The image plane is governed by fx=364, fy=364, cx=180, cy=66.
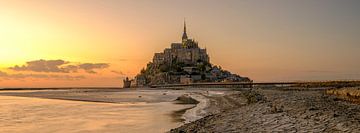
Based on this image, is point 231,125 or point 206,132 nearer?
point 206,132

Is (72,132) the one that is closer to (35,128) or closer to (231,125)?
(35,128)

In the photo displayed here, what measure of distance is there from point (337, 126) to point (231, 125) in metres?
6.06

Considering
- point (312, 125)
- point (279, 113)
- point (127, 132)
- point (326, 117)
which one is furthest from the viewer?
point (127, 132)

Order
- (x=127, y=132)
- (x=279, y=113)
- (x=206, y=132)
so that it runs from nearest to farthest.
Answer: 1. (x=206, y=132)
2. (x=279, y=113)
3. (x=127, y=132)

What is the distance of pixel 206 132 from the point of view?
16.0 metres

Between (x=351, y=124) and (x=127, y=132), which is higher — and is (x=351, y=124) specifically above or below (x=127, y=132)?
above

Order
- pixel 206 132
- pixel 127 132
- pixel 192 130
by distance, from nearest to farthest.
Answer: pixel 206 132
pixel 192 130
pixel 127 132

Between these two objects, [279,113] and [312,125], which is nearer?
[312,125]

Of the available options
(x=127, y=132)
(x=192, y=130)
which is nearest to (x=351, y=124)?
(x=192, y=130)

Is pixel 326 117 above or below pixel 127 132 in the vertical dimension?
above

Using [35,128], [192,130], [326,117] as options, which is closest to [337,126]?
[326,117]

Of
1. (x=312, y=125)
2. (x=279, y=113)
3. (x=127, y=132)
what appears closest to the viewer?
(x=312, y=125)

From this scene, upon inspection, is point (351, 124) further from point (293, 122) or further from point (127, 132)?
point (127, 132)

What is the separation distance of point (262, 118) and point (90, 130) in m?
10.3
